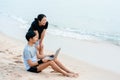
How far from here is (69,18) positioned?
1575cm

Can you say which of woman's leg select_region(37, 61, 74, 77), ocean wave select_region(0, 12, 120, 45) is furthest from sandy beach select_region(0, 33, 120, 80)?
ocean wave select_region(0, 12, 120, 45)

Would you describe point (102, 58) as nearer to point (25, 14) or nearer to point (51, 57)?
point (51, 57)

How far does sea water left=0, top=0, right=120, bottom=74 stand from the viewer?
1191 cm

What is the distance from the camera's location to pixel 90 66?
813cm

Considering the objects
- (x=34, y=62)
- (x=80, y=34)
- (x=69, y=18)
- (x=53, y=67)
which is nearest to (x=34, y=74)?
(x=34, y=62)

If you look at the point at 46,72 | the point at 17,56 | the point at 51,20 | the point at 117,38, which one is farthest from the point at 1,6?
the point at 46,72

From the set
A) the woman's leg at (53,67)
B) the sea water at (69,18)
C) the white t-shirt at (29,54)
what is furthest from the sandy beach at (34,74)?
the sea water at (69,18)

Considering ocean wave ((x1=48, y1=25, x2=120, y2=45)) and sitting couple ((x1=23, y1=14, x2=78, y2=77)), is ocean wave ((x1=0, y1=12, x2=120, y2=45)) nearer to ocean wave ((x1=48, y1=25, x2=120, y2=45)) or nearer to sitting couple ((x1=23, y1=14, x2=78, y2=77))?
ocean wave ((x1=48, y1=25, x2=120, y2=45))

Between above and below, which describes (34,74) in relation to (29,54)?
below

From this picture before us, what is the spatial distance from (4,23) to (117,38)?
4.19m

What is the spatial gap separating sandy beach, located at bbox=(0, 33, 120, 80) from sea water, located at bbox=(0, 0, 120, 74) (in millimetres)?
1218

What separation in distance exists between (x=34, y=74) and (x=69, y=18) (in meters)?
8.85

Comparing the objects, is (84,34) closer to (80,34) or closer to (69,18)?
(80,34)

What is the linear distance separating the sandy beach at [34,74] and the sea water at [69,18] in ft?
3.99
